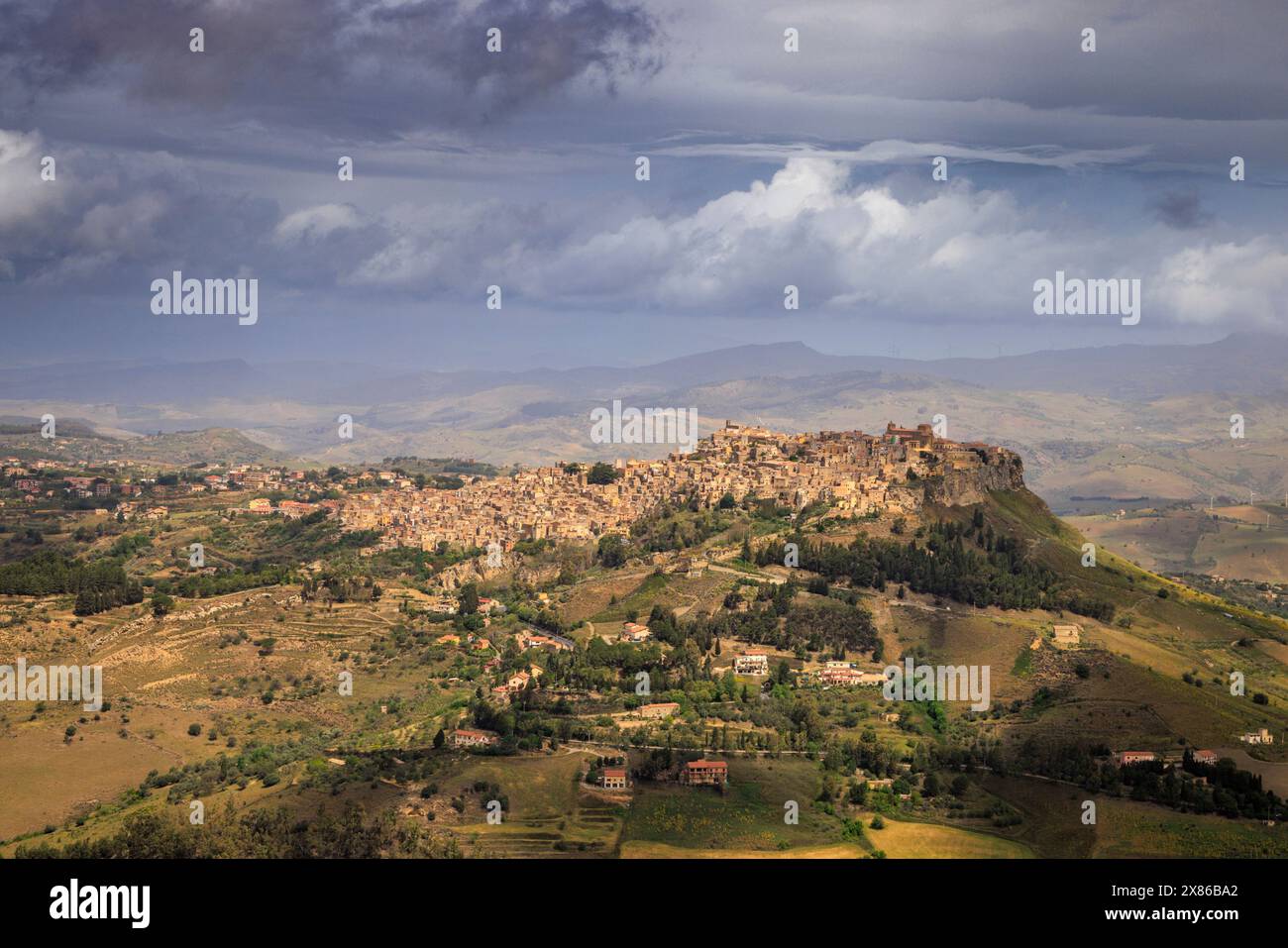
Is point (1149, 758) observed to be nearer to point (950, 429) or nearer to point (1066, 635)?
point (1066, 635)

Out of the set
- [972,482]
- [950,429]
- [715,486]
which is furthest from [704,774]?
[950,429]

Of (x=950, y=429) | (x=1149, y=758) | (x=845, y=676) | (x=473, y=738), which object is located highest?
(x=950, y=429)

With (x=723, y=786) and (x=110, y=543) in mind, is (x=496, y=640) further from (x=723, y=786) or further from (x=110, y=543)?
(x=110, y=543)

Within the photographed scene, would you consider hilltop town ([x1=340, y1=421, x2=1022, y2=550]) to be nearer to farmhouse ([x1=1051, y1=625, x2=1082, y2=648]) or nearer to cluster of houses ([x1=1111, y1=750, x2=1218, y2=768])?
farmhouse ([x1=1051, y1=625, x2=1082, y2=648])
